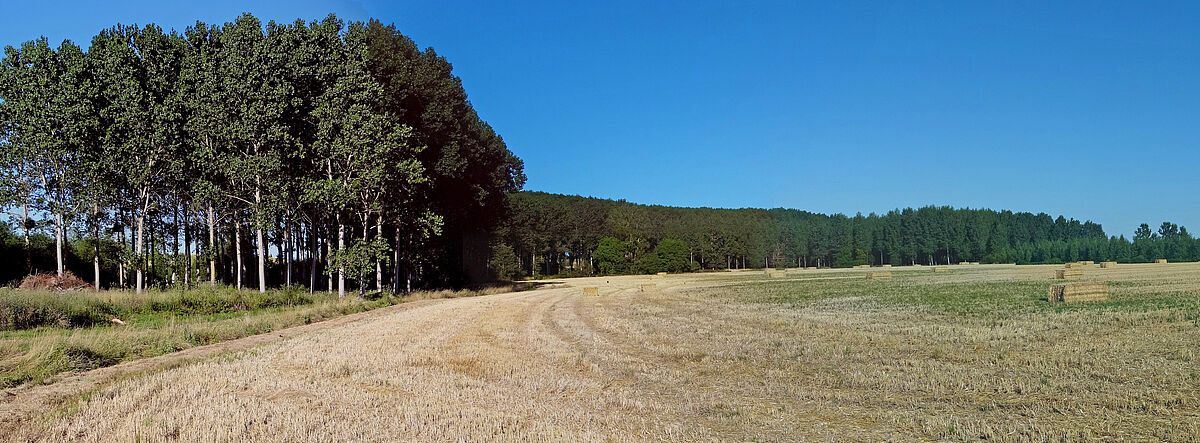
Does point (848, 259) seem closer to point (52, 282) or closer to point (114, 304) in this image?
point (52, 282)

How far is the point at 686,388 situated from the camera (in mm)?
10750

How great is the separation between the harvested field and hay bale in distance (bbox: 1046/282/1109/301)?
8183 millimetres

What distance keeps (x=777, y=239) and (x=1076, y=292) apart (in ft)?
459

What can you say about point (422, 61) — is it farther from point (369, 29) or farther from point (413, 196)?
point (413, 196)

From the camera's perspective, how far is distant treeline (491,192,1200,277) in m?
121

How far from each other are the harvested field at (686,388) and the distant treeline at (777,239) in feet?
243

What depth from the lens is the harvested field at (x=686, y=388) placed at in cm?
794

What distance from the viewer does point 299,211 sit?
127ft

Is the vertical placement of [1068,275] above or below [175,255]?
below

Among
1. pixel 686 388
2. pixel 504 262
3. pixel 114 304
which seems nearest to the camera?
pixel 686 388

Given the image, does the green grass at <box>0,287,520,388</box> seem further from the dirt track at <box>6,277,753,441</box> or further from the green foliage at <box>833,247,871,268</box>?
the green foliage at <box>833,247,871,268</box>

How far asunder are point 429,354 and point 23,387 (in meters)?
6.71

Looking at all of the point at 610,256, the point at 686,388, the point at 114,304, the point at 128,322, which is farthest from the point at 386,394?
the point at 610,256

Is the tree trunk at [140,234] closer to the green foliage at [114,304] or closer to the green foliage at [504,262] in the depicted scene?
the green foliage at [114,304]
